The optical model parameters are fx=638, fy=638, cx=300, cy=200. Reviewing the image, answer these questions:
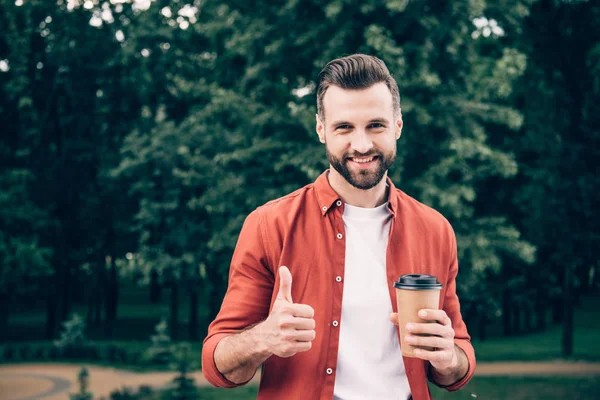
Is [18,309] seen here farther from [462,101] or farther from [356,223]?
[356,223]

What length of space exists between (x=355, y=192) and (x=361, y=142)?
0.28 metres

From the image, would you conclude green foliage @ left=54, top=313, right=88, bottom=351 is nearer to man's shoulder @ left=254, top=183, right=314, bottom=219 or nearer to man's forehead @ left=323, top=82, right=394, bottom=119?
man's shoulder @ left=254, top=183, right=314, bottom=219

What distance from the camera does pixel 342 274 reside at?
8.01 feet

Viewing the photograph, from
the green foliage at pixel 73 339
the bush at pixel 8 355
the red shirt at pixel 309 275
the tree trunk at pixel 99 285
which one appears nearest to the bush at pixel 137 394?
the green foliage at pixel 73 339

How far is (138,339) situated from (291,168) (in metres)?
13.4

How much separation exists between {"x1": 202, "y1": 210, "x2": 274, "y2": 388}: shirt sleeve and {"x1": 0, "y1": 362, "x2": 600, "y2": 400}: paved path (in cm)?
1277

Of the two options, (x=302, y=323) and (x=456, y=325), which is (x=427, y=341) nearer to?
(x=302, y=323)

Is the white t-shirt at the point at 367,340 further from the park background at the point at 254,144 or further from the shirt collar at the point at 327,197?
the park background at the point at 254,144

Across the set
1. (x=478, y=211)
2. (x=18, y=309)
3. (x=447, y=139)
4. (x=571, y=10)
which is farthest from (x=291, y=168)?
(x=18, y=309)

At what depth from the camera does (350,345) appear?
2.40m

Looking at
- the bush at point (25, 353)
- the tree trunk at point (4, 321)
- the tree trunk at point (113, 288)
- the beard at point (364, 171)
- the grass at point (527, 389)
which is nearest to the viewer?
the beard at point (364, 171)

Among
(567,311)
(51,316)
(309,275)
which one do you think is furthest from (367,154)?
(51,316)

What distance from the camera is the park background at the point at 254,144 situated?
13.6 meters

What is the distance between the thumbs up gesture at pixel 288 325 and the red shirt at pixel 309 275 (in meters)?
0.27
